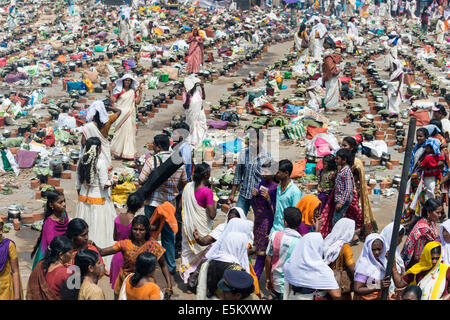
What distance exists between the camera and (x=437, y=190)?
7.38 m

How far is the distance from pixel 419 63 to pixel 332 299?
17916 mm

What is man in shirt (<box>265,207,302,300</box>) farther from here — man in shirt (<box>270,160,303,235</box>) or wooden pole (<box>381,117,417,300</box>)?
wooden pole (<box>381,117,417,300</box>)

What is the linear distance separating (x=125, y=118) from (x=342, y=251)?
19.6 feet

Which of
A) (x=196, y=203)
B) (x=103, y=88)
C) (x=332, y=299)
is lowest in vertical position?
(x=332, y=299)

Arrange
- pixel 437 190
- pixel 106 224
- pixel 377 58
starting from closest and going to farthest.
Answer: pixel 106 224 < pixel 437 190 < pixel 377 58

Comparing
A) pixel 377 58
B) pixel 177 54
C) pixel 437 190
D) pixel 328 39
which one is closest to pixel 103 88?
pixel 177 54

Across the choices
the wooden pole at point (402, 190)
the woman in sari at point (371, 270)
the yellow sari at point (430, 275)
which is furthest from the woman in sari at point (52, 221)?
the yellow sari at point (430, 275)

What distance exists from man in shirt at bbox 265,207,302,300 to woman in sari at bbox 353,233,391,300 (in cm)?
57

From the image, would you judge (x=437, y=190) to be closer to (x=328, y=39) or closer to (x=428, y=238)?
(x=428, y=238)

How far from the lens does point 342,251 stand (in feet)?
15.3

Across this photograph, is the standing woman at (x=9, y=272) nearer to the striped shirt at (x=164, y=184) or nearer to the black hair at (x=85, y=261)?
the black hair at (x=85, y=261)

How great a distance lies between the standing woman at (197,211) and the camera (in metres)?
5.62

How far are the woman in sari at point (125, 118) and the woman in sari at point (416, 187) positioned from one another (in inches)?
176

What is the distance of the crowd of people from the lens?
13.4ft
